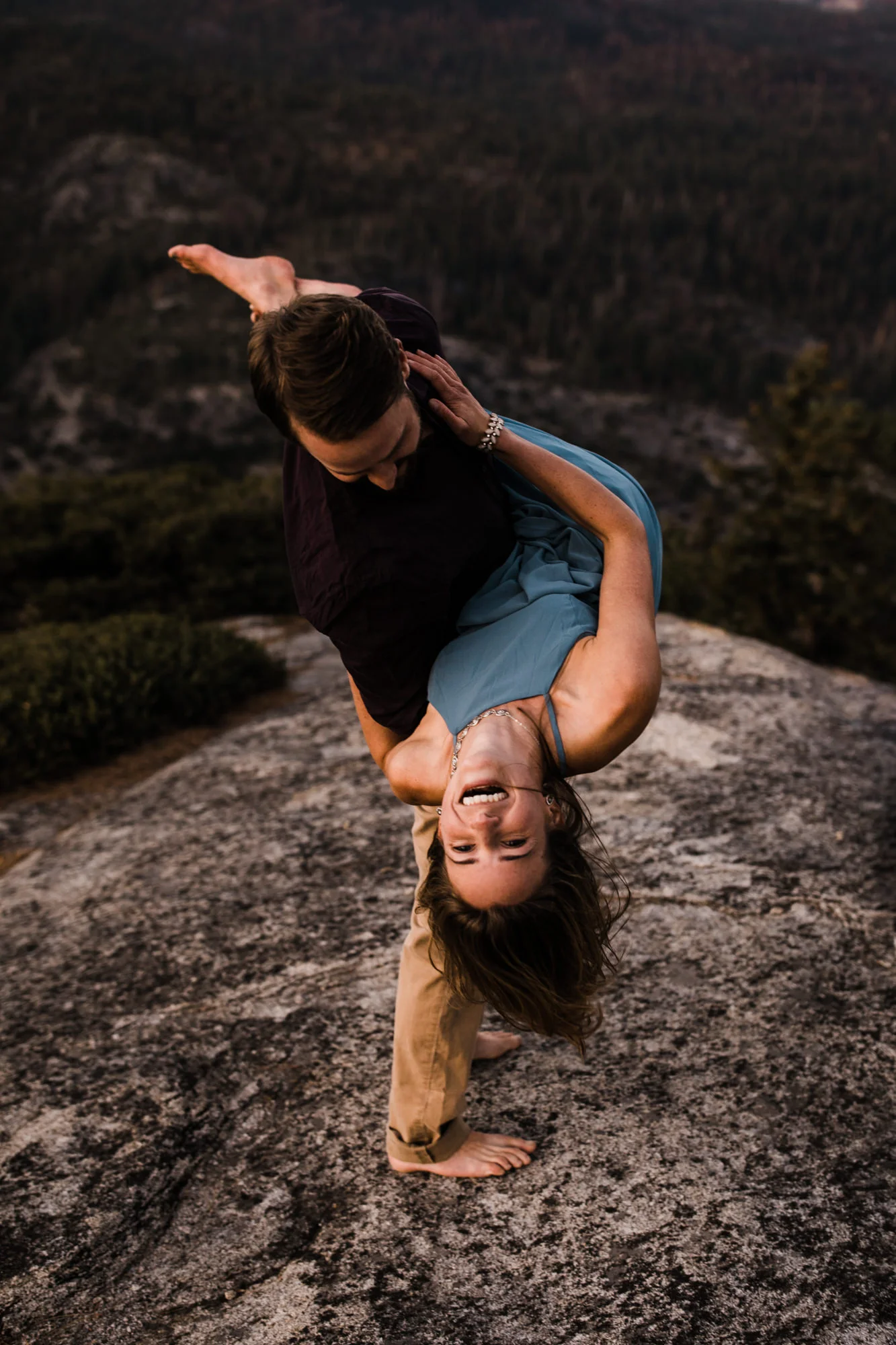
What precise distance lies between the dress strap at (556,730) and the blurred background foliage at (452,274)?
7.09m

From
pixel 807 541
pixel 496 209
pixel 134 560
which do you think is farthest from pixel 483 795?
pixel 496 209

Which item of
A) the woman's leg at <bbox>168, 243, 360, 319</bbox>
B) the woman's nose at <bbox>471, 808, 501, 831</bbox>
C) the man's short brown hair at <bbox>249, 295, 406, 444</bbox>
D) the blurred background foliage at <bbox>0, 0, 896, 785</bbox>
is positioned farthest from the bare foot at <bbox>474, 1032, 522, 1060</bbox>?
the blurred background foliage at <bbox>0, 0, 896, 785</bbox>

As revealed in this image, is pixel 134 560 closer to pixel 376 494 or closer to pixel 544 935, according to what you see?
pixel 376 494

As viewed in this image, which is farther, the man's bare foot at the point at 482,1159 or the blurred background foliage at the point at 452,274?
→ the blurred background foliage at the point at 452,274

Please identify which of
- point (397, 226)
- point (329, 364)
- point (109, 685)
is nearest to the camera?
point (329, 364)

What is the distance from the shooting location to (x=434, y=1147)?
272cm

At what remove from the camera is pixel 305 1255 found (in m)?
2.53

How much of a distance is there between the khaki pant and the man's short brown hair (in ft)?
3.66

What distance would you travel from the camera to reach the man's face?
73.4 inches

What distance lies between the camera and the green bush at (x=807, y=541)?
60.7 feet

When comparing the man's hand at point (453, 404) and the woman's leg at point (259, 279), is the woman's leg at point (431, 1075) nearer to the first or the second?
the man's hand at point (453, 404)

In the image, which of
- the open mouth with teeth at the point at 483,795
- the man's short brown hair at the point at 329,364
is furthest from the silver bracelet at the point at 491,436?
the open mouth with teeth at the point at 483,795

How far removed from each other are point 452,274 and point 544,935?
98.5 m

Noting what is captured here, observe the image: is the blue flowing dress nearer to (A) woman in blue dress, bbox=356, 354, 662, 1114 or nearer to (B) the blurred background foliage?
(A) woman in blue dress, bbox=356, 354, 662, 1114
